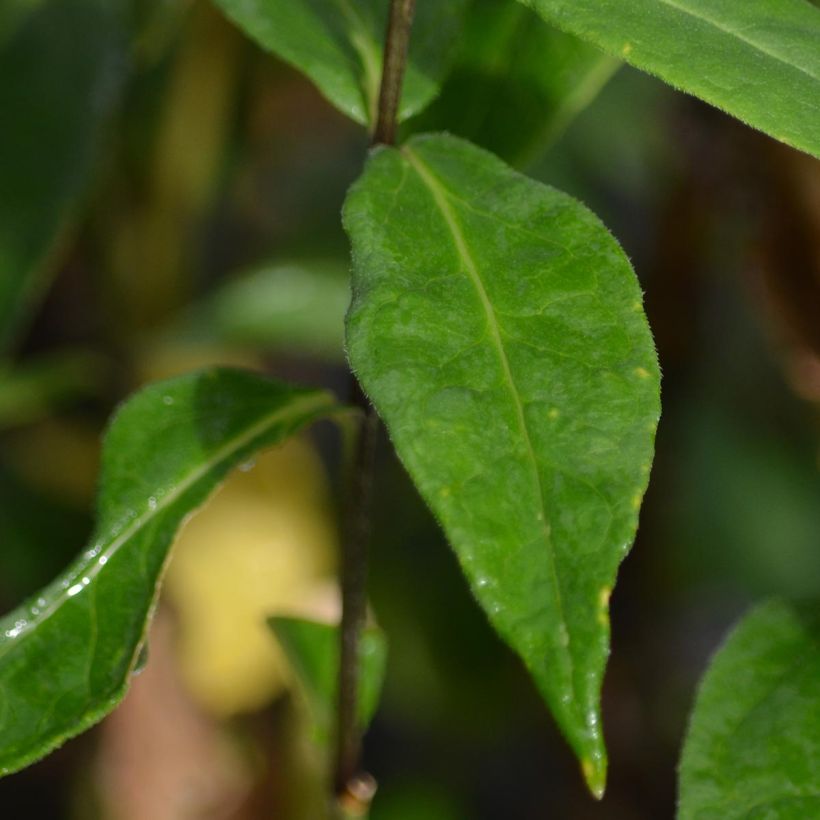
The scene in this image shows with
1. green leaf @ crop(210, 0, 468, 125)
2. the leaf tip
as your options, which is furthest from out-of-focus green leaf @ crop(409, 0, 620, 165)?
the leaf tip

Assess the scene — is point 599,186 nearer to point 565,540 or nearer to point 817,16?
point 817,16

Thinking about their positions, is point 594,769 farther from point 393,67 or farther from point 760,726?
point 393,67

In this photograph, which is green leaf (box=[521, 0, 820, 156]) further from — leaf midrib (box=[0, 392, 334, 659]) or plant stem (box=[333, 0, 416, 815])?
leaf midrib (box=[0, 392, 334, 659])

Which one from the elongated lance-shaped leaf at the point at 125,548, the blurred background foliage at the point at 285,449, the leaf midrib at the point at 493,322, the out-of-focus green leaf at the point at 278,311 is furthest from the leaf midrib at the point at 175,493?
the out-of-focus green leaf at the point at 278,311

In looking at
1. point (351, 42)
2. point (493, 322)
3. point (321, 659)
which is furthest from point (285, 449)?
point (493, 322)

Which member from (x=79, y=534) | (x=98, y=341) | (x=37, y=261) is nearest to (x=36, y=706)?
(x=37, y=261)

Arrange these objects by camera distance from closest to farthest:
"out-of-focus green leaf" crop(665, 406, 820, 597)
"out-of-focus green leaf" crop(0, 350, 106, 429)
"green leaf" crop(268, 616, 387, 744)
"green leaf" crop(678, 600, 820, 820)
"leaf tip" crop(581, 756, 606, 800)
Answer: "leaf tip" crop(581, 756, 606, 800) < "green leaf" crop(678, 600, 820, 820) < "green leaf" crop(268, 616, 387, 744) < "out-of-focus green leaf" crop(0, 350, 106, 429) < "out-of-focus green leaf" crop(665, 406, 820, 597)
